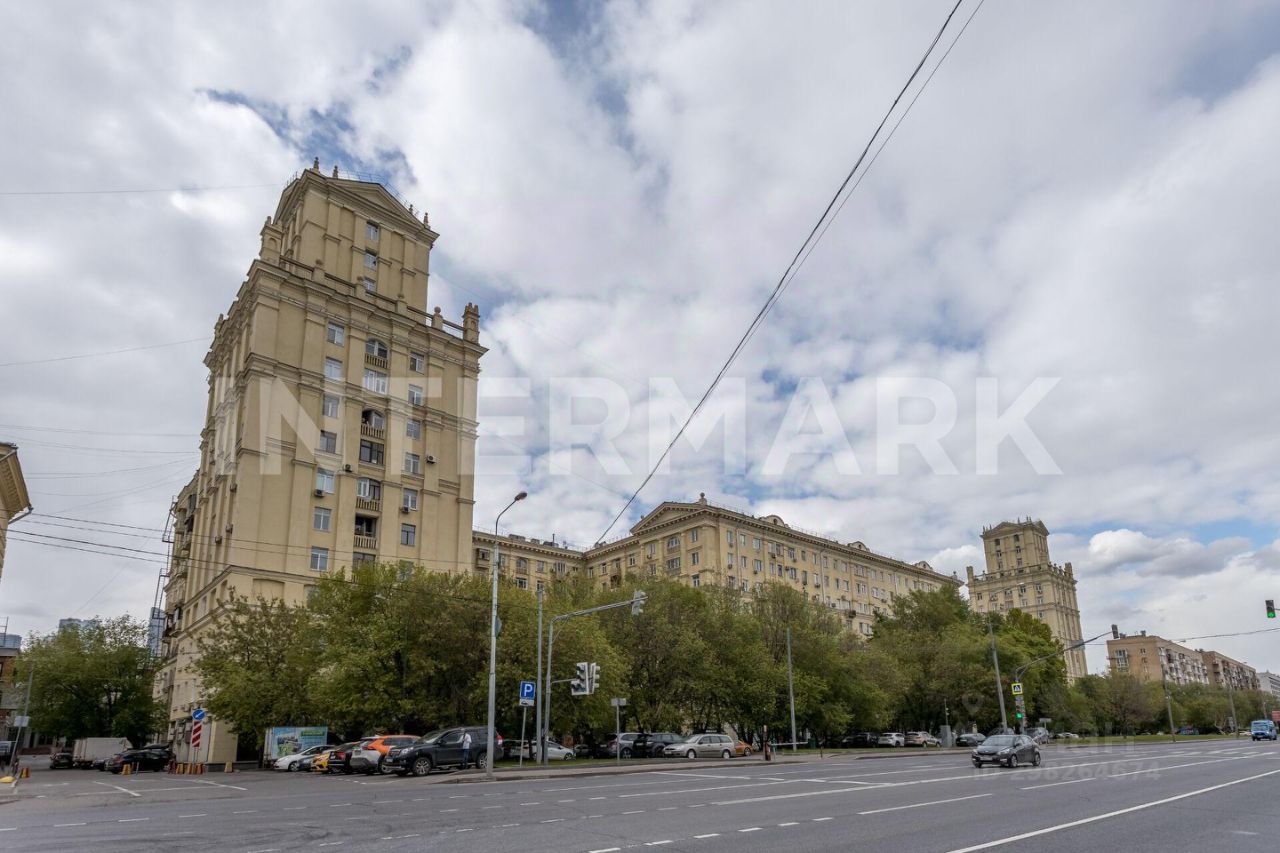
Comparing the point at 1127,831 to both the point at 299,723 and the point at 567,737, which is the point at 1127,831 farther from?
the point at 567,737

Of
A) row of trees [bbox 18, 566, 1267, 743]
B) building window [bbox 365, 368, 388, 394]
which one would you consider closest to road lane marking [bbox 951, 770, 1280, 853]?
row of trees [bbox 18, 566, 1267, 743]

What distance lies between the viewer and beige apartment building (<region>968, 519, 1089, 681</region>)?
141250mm

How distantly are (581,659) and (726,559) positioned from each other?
Result: 47967 millimetres

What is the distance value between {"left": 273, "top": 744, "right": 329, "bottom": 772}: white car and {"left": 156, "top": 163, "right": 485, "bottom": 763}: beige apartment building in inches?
363

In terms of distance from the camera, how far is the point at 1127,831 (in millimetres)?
12297

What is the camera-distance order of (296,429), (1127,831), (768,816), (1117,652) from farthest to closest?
(1117,652) < (296,429) < (768,816) < (1127,831)

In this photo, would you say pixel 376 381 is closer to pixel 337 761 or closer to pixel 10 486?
pixel 10 486

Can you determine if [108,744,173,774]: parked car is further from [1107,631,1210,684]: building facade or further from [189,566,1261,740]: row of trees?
[1107,631,1210,684]: building facade

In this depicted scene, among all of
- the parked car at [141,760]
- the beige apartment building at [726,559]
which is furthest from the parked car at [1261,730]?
the parked car at [141,760]

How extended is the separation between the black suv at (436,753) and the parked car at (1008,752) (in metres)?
18.2

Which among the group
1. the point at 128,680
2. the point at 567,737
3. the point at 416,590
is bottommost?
the point at 567,737

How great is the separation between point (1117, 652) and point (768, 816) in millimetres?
201139

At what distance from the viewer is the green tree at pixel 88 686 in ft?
211

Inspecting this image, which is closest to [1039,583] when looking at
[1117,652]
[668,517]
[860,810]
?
[1117,652]
